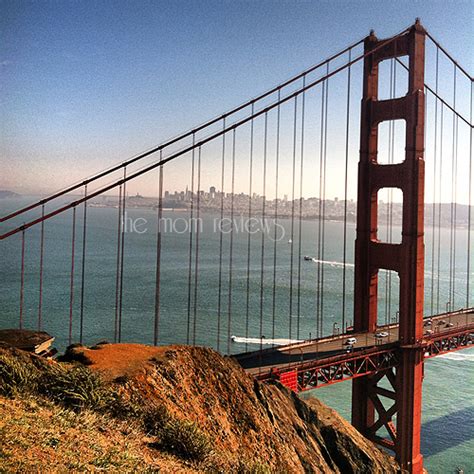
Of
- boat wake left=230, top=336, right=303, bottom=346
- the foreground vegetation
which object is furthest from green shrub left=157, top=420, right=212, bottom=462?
boat wake left=230, top=336, right=303, bottom=346

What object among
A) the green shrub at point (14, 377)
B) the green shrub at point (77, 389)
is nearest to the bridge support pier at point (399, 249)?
the green shrub at point (77, 389)

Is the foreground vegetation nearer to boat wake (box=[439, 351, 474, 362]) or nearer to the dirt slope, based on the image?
the dirt slope

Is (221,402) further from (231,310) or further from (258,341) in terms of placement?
Result: (231,310)

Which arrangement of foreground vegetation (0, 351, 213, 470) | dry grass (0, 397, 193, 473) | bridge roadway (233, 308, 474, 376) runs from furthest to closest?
bridge roadway (233, 308, 474, 376) → foreground vegetation (0, 351, 213, 470) → dry grass (0, 397, 193, 473)

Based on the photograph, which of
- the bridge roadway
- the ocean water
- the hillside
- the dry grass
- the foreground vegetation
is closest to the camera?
the dry grass

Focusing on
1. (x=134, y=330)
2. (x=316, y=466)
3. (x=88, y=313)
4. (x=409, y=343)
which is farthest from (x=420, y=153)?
(x=88, y=313)

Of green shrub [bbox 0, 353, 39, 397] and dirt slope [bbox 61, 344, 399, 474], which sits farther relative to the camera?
dirt slope [bbox 61, 344, 399, 474]

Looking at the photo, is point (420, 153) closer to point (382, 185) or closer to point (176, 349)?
point (382, 185)
